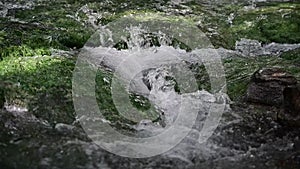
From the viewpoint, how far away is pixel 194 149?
5461 millimetres

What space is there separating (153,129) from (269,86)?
1.80 meters

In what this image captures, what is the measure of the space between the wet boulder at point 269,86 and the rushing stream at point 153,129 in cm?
17

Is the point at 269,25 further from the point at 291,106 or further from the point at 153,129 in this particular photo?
the point at 153,129

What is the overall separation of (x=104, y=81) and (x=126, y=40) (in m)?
2.53

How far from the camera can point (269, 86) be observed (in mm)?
6723

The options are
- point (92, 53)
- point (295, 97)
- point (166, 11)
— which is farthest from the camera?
point (166, 11)

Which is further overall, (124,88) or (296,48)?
(296,48)

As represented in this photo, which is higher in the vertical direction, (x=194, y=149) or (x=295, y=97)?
(x=295, y=97)

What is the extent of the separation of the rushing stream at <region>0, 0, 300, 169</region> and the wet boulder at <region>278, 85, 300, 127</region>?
10 centimetres

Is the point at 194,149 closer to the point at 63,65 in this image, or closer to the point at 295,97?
the point at 295,97

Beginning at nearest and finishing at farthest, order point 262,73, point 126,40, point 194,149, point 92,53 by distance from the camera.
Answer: point 194,149
point 262,73
point 92,53
point 126,40

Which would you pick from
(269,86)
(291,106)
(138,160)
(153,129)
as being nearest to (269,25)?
(269,86)

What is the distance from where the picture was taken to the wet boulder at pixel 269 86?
664cm

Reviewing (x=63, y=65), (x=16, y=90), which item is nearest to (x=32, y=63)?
(x=63, y=65)
